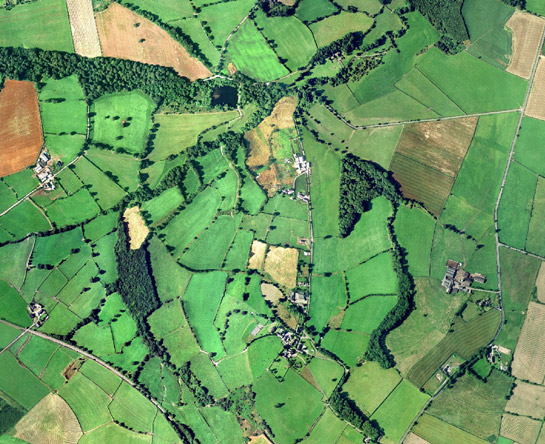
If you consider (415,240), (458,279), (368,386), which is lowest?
(368,386)

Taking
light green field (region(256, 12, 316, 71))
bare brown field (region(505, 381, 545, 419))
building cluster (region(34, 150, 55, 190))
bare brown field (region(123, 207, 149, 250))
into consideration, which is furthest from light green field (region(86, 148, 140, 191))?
bare brown field (region(505, 381, 545, 419))

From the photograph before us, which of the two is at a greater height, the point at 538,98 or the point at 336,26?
the point at 336,26

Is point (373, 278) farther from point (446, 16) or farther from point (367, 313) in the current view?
point (446, 16)

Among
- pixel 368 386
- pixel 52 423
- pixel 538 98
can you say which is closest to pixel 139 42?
pixel 52 423

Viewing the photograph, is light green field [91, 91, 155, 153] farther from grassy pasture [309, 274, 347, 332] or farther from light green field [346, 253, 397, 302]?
light green field [346, 253, 397, 302]

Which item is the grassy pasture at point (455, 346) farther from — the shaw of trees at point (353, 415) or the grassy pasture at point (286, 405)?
the grassy pasture at point (286, 405)
